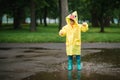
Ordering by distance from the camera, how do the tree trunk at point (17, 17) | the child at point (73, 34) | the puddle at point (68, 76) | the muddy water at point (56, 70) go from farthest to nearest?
the tree trunk at point (17, 17), the child at point (73, 34), the muddy water at point (56, 70), the puddle at point (68, 76)

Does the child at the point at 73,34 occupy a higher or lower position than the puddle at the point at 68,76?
higher

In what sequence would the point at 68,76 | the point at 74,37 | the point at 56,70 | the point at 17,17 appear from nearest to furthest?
1. the point at 68,76
2. the point at 74,37
3. the point at 56,70
4. the point at 17,17

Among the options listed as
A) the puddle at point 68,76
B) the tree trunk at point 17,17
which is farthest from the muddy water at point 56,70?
the tree trunk at point 17,17

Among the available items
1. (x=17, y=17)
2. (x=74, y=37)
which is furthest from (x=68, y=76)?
(x=17, y=17)

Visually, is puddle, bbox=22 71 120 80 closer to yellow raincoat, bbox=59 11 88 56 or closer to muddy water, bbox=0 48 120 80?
muddy water, bbox=0 48 120 80

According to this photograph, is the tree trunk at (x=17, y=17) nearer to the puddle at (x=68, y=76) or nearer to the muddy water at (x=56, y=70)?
the muddy water at (x=56, y=70)

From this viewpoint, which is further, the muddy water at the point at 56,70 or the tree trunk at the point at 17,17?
the tree trunk at the point at 17,17

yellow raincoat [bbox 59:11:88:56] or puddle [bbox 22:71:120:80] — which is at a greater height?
yellow raincoat [bbox 59:11:88:56]

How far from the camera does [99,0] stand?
4122 centimetres

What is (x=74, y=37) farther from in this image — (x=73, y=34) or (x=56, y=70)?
(x=56, y=70)

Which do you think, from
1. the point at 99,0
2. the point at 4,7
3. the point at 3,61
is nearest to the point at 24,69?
the point at 3,61

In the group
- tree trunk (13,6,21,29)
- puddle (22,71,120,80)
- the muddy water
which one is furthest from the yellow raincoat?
tree trunk (13,6,21,29)

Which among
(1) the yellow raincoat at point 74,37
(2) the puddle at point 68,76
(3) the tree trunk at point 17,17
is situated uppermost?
(3) the tree trunk at point 17,17

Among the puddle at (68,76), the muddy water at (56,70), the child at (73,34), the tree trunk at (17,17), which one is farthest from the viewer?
the tree trunk at (17,17)
